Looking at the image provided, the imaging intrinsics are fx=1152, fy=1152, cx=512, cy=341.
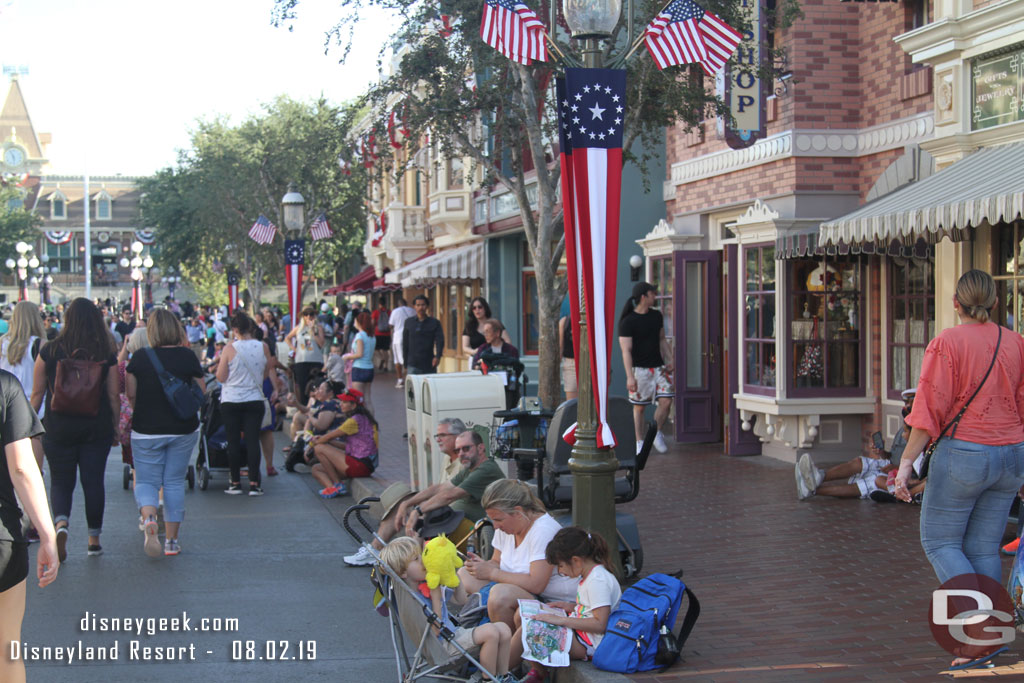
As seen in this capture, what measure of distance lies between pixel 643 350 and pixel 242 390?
4.73m

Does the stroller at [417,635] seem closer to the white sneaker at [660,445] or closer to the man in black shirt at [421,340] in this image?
the white sneaker at [660,445]

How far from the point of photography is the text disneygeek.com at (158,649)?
624cm

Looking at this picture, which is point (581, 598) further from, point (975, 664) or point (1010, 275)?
point (1010, 275)

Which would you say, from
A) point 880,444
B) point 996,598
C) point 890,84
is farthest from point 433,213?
point 996,598

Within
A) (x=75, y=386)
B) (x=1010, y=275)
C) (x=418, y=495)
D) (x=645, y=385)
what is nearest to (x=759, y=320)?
(x=645, y=385)

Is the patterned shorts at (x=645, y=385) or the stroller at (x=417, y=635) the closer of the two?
the stroller at (x=417, y=635)

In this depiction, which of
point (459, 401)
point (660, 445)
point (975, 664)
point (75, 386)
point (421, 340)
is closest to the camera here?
point (975, 664)

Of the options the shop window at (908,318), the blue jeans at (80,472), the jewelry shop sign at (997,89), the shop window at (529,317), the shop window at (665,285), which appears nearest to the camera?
the blue jeans at (80,472)

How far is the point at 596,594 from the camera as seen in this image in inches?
218

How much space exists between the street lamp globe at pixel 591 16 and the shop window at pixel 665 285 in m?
8.19

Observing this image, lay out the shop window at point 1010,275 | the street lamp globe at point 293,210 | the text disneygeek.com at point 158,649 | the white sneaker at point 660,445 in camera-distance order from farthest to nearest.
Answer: the street lamp globe at point 293,210 < the white sneaker at point 660,445 < the shop window at point 1010,275 < the text disneygeek.com at point 158,649

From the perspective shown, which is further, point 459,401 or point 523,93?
point 523,93

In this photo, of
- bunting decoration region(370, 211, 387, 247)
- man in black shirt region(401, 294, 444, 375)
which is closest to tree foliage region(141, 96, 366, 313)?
bunting decoration region(370, 211, 387, 247)

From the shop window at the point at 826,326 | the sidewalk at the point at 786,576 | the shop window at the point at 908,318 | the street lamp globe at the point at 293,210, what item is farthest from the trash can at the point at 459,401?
the street lamp globe at the point at 293,210
